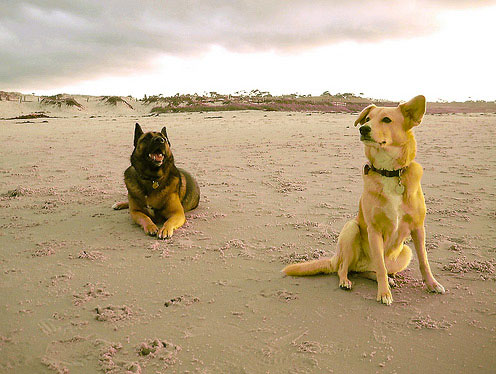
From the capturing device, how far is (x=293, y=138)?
12.0 meters

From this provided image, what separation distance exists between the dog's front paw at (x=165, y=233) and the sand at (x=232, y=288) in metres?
0.11

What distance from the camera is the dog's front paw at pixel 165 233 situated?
392cm

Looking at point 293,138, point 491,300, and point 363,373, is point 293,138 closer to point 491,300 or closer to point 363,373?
point 491,300

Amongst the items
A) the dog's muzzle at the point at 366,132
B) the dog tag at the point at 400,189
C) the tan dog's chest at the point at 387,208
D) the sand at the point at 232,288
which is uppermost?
the dog's muzzle at the point at 366,132

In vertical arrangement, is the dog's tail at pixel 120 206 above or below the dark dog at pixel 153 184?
below

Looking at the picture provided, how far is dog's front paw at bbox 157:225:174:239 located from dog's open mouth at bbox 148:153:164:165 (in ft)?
2.78

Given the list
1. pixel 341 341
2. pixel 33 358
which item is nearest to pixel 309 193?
pixel 341 341

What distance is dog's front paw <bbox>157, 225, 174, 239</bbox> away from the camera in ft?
12.9

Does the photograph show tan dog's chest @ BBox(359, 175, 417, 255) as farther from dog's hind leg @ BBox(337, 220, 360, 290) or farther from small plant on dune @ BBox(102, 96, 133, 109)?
small plant on dune @ BBox(102, 96, 133, 109)

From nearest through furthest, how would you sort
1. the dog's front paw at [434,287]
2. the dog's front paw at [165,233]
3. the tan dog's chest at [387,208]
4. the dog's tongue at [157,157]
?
the tan dog's chest at [387,208] → the dog's front paw at [434,287] → the dog's front paw at [165,233] → the dog's tongue at [157,157]

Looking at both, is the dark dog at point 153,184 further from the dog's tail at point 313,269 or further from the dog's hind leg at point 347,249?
the dog's hind leg at point 347,249

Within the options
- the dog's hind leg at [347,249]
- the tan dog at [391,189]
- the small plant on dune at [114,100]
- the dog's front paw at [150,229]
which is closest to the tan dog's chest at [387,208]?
the tan dog at [391,189]

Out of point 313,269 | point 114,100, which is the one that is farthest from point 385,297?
point 114,100

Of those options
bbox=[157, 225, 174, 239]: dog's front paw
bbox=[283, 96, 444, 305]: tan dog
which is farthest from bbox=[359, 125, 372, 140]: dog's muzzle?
bbox=[157, 225, 174, 239]: dog's front paw
